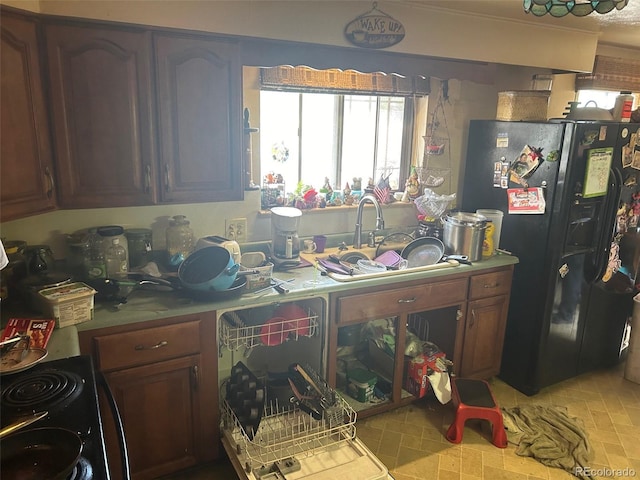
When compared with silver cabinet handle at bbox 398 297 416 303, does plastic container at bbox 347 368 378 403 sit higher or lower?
lower

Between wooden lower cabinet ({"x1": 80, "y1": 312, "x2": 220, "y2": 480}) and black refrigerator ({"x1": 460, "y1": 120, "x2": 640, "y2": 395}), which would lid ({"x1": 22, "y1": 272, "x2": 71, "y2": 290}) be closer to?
wooden lower cabinet ({"x1": 80, "y1": 312, "x2": 220, "y2": 480})

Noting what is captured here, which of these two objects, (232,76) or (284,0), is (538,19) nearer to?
(284,0)

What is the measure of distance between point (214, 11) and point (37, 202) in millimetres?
1064

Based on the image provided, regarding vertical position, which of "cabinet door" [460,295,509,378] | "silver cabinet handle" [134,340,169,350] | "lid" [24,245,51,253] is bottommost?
"cabinet door" [460,295,509,378]

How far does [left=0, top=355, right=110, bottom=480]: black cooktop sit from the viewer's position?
1.05m

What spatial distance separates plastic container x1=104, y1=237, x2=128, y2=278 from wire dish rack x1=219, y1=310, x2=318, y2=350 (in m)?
0.51

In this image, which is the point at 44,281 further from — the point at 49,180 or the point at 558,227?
the point at 558,227

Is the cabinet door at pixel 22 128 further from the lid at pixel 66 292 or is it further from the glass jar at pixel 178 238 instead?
the glass jar at pixel 178 238

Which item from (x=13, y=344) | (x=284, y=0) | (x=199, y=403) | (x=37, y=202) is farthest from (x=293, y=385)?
(x=284, y=0)

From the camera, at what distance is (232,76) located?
2.14 m

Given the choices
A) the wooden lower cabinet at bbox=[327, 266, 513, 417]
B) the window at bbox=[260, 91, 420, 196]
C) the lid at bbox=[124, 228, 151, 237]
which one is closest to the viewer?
the lid at bbox=[124, 228, 151, 237]

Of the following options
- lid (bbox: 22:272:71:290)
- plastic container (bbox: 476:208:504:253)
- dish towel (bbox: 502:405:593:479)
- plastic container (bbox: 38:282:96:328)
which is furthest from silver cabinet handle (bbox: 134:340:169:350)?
plastic container (bbox: 476:208:504:253)

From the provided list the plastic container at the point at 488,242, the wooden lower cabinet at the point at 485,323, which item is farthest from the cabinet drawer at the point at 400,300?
the plastic container at the point at 488,242

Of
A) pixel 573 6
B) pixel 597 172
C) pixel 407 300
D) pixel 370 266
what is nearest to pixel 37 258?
pixel 370 266
